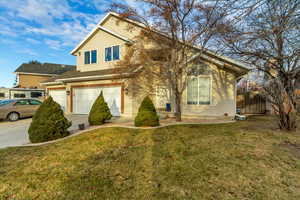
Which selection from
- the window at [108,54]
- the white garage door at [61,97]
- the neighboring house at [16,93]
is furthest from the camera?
the neighboring house at [16,93]

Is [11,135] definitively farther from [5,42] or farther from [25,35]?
[5,42]

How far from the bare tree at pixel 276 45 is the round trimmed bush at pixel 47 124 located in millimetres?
7967

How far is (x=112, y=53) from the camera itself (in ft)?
42.7

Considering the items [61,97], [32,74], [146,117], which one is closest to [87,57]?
[61,97]

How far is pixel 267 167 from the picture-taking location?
3582 millimetres

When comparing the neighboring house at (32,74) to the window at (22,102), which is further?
the neighboring house at (32,74)

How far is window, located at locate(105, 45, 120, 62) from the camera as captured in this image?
503 inches

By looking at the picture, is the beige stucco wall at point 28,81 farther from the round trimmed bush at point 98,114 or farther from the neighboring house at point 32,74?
the round trimmed bush at point 98,114

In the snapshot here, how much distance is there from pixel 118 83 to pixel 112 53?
3.24 metres

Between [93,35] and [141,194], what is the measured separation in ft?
47.5

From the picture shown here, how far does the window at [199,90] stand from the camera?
422 inches

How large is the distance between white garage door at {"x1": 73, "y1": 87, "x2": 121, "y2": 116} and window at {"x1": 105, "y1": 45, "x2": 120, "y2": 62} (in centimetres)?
286

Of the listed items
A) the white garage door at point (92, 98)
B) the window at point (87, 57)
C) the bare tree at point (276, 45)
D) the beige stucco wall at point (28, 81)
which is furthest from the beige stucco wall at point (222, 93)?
the beige stucco wall at point (28, 81)

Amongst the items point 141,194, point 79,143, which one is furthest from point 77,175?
point 79,143
